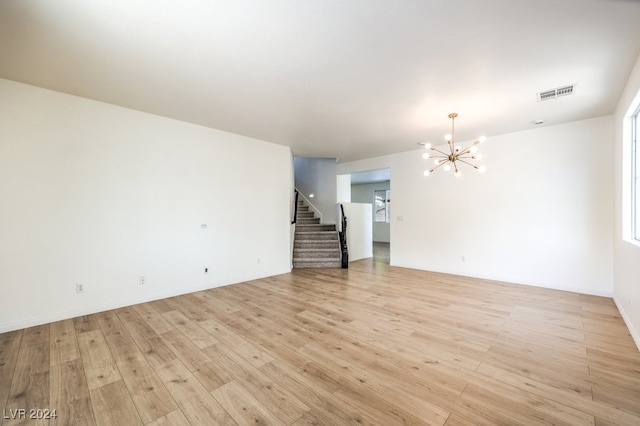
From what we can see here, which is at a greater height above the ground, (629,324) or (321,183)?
(321,183)

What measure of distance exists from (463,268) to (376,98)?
4.41 meters

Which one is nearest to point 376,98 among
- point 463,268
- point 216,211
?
point 216,211

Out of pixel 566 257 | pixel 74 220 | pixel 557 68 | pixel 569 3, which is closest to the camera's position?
pixel 569 3

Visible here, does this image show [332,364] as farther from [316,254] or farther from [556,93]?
[316,254]

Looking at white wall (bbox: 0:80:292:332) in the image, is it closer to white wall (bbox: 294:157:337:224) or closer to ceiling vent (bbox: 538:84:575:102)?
white wall (bbox: 294:157:337:224)

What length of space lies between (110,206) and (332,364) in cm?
388

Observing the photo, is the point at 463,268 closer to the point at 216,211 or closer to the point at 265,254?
the point at 265,254

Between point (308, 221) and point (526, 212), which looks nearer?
point (526, 212)

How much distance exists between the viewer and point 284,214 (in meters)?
6.21

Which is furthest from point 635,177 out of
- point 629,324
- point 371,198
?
point 371,198

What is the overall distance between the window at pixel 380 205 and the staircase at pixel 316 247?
4.75m

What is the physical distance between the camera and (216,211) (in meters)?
4.98

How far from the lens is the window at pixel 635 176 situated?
3238 millimetres

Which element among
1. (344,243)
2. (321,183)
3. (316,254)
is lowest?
(316,254)
